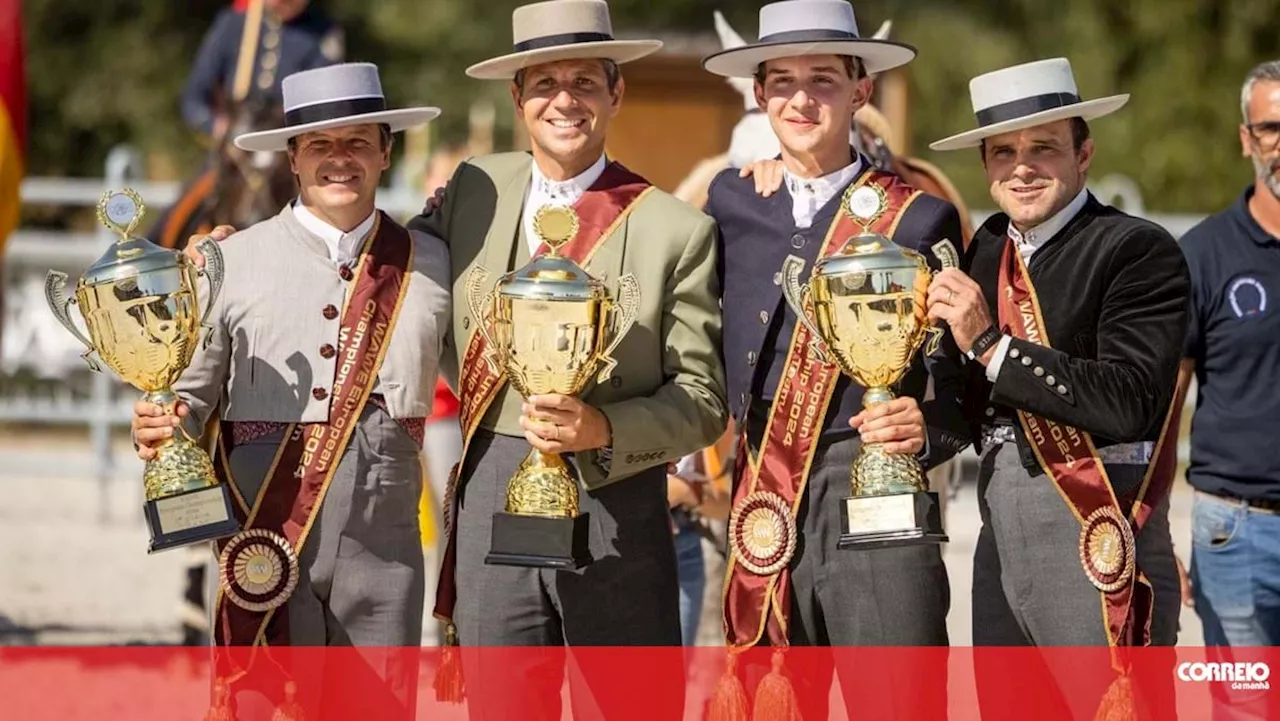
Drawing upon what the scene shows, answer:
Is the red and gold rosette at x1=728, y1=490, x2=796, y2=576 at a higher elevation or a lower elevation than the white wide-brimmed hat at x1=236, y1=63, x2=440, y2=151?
lower

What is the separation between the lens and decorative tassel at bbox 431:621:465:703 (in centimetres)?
478

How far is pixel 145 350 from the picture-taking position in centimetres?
455

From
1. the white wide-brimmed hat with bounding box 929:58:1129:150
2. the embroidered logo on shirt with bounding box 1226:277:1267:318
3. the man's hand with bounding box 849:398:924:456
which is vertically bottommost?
the man's hand with bounding box 849:398:924:456

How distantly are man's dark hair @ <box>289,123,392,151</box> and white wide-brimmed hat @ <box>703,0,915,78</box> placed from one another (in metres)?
0.86

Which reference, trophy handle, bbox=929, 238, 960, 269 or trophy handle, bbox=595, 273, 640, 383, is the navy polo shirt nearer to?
trophy handle, bbox=929, 238, 960, 269

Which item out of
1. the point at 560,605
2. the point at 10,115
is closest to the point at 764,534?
the point at 560,605

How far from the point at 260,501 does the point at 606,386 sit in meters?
0.89

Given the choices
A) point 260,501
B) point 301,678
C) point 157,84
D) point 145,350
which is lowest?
point 301,678

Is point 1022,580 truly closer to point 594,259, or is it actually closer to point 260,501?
point 594,259

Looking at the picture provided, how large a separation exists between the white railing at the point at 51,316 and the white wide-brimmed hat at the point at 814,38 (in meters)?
6.32

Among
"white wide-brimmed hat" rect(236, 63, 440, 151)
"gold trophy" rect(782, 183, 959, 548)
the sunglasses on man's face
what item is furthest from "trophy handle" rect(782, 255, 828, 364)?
the sunglasses on man's face

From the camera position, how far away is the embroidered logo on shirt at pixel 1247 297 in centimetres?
567

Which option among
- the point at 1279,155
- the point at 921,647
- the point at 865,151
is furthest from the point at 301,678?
the point at 1279,155

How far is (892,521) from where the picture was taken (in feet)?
14.2
